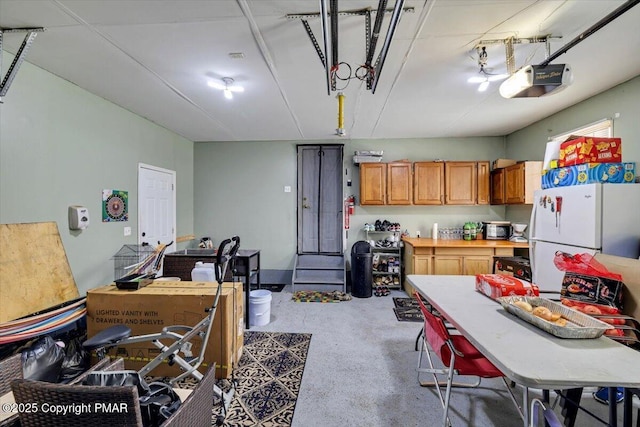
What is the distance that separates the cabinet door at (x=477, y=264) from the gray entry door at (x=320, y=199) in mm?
2196

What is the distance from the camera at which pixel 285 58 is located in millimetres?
2365

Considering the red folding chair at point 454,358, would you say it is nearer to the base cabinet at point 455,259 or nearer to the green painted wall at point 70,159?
the base cabinet at point 455,259

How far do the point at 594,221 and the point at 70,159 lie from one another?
5.14 m

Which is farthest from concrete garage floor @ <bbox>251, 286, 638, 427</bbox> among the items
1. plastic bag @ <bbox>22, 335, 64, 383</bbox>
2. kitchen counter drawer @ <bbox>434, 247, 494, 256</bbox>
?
plastic bag @ <bbox>22, 335, 64, 383</bbox>

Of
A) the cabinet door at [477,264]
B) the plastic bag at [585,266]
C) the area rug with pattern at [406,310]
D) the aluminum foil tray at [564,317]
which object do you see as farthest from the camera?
the cabinet door at [477,264]

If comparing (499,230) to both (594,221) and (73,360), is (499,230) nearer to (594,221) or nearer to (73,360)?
(594,221)

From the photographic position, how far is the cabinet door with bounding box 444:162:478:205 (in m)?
4.73

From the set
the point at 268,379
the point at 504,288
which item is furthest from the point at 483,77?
the point at 268,379

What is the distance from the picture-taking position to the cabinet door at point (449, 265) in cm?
426

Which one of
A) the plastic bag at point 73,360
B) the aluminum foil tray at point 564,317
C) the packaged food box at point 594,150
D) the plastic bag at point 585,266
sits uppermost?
the packaged food box at point 594,150

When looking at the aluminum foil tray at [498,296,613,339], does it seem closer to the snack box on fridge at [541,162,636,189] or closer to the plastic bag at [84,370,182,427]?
the snack box on fridge at [541,162,636,189]

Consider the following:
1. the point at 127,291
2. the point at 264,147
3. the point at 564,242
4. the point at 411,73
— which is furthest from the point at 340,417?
the point at 264,147

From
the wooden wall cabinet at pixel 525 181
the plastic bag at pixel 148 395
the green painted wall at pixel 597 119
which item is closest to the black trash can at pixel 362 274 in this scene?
the wooden wall cabinet at pixel 525 181

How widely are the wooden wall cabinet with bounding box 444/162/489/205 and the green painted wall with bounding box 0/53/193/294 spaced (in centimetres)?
502
